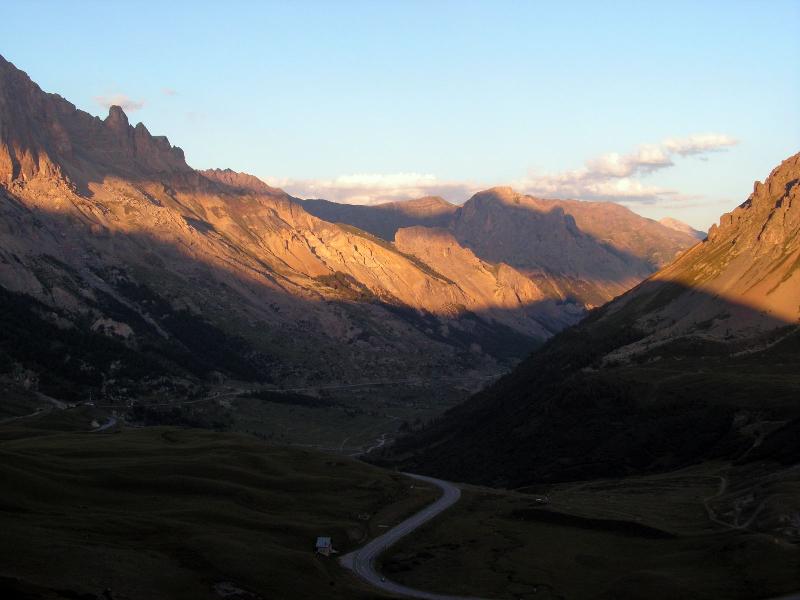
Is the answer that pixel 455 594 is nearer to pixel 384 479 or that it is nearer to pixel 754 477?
pixel 384 479

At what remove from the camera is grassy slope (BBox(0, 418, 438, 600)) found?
302 ft

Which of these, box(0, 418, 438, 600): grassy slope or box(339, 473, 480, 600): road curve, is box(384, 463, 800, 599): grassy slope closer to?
box(339, 473, 480, 600): road curve

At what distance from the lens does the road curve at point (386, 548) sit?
10438 centimetres

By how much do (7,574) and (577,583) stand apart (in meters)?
57.8

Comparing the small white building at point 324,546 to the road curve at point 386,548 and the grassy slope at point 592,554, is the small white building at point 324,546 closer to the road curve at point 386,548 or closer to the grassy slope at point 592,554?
the road curve at point 386,548

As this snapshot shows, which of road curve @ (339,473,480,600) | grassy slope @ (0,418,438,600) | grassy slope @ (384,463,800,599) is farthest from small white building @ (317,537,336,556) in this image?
grassy slope @ (384,463,800,599)

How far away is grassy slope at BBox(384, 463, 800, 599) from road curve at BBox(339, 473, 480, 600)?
2.08 meters

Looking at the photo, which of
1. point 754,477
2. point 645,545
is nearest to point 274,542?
point 645,545

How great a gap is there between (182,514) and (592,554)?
5062 cm

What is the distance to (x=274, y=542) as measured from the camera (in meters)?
118

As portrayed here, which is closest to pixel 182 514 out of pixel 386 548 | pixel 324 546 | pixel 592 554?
pixel 324 546

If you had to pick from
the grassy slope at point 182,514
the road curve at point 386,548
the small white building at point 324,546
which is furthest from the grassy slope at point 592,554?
the grassy slope at point 182,514

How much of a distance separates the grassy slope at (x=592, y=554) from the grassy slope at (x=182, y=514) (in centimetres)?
1064

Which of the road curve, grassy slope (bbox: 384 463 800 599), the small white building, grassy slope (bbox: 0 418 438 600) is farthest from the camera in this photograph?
the small white building
